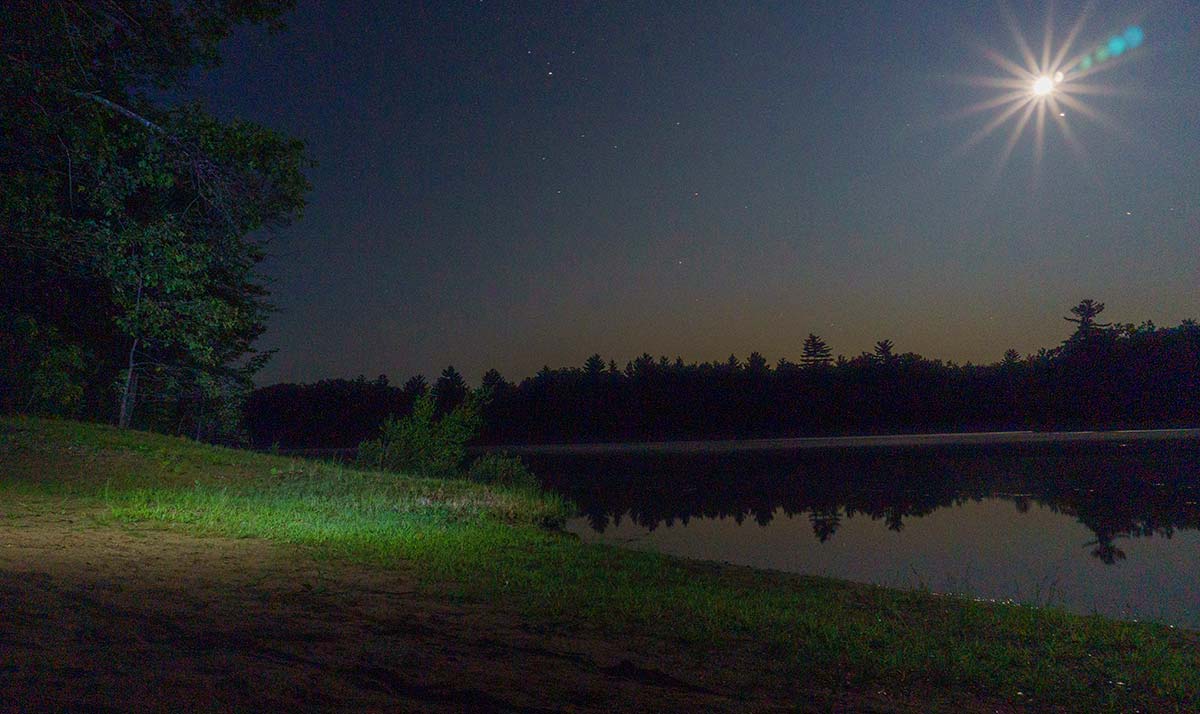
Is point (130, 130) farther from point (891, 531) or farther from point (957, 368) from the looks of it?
point (957, 368)

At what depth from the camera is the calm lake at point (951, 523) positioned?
11.6 meters

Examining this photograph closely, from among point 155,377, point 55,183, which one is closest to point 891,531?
point 55,183

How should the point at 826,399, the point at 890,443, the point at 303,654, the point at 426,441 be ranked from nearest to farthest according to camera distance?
1. the point at 303,654
2. the point at 426,441
3. the point at 890,443
4. the point at 826,399

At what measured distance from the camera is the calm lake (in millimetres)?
11562

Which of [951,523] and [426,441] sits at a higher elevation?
[426,441]

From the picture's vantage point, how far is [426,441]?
70.8 feet

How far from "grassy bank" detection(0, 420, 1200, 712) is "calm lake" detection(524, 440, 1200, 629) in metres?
2.45

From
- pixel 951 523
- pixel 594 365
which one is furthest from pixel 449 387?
pixel 951 523

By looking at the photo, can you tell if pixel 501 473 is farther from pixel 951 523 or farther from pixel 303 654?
pixel 303 654

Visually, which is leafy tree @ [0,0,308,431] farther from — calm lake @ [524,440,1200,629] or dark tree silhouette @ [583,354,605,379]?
dark tree silhouette @ [583,354,605,379]

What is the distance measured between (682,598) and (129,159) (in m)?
12.2

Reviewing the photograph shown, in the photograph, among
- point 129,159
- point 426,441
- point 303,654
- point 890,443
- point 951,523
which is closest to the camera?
point 303,654

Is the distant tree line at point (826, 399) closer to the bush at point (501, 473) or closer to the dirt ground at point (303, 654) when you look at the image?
the bush at point (501, 473)

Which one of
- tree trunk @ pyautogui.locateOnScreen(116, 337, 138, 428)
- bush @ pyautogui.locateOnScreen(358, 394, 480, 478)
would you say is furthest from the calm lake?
tree trunk @ pyautogui.locateOnScreen(116, 337, 138, 428)
